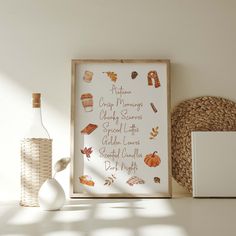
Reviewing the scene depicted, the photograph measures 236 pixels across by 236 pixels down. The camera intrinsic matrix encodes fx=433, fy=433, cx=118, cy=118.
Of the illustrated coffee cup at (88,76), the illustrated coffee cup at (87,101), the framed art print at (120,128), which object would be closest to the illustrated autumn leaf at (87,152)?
the framed art print at (120,128)

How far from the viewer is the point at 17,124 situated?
1859mm

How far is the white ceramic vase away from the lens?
1.42 m

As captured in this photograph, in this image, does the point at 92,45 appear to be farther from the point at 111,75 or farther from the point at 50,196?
the point at 50,196

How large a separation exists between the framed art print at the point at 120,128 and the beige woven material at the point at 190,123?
6 centimetres

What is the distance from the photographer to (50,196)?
1.42m

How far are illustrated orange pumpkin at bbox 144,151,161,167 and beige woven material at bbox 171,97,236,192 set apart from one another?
8 cm

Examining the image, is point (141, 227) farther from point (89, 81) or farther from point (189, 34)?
point (189, 34)

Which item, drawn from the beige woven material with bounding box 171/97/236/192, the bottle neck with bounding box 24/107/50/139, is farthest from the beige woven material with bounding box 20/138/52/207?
the beige woven material with bounding box 171/97/236/192

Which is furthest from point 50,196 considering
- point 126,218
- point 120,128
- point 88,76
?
point 88,76

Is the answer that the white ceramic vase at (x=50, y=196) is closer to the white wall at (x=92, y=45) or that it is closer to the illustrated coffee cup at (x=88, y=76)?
the white wall at (x=92, y=45)

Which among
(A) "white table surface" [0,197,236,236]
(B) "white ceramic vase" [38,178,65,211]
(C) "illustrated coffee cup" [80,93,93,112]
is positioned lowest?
(A) "white table surface" [0,197,236,236]

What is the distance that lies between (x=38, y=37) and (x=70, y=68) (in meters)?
0.20

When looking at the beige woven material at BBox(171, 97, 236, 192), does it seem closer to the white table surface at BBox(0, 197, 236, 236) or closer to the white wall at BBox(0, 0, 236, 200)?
the white wall at BBox(0, 0, 236, 200)

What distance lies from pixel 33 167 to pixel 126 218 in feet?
1.48
